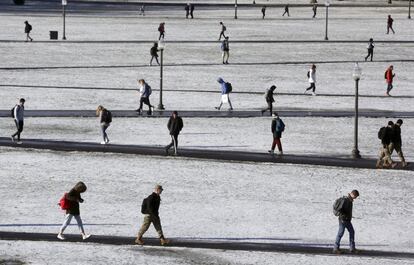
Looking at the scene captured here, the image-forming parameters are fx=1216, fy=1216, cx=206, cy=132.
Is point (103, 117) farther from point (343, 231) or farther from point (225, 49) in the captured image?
point (225, 49)

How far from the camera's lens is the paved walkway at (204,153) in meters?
34.1

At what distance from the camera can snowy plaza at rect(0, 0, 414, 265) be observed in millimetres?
25031

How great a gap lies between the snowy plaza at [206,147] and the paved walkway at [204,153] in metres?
0.46

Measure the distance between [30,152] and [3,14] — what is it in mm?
65847

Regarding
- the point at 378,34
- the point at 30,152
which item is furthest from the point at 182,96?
the point at 378,34

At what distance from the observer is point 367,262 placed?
23312 mm

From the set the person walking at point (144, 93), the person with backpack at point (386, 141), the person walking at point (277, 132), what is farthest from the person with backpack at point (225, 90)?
the person with backpack at point (386, 141)

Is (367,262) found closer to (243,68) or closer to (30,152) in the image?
(30,152)

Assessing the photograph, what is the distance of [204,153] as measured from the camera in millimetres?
35188

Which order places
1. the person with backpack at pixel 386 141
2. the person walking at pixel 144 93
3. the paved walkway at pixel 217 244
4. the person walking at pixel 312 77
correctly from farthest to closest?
the person walking at pixel 312 77 < the person walking at pixel 144 93 < the person with backpack at pixel 386 141 < the paved walkway at pixel 217 244

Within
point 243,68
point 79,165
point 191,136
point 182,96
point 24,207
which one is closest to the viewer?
point 24,207

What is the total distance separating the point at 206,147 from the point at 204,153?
3.83 ft

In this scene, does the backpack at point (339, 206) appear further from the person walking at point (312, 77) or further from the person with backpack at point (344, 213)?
the person walking at point (312, 77)

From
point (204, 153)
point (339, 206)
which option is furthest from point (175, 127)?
point (339, 206)
